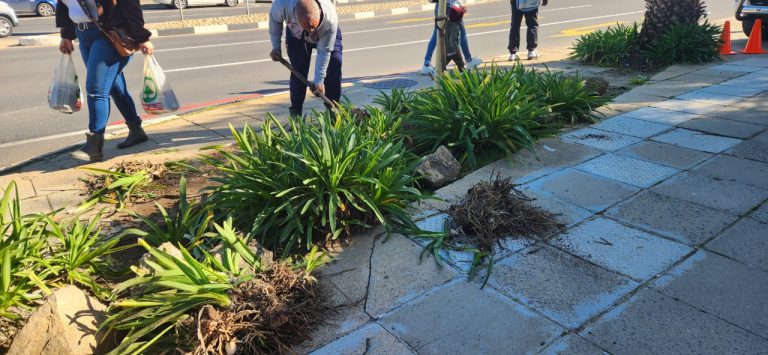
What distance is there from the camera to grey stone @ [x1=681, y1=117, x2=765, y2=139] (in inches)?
208

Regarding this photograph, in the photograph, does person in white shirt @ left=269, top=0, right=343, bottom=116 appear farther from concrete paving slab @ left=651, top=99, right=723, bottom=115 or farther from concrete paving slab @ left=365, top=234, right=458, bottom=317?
concrete paving slab @ left=651, top=99, right=723, bottom=115

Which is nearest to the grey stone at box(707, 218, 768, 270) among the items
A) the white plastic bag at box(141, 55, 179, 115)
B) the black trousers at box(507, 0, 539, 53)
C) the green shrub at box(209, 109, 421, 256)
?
the green shrub at box(209, 109, 421, 256)

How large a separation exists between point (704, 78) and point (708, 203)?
4.59 meters

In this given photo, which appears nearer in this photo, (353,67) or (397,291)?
(397,291)

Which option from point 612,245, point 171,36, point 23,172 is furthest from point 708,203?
point 171,36

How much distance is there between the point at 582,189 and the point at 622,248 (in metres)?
0.92

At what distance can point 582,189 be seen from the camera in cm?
421

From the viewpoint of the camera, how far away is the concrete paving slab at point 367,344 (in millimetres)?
2586

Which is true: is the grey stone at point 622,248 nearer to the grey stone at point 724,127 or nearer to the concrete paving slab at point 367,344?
the concrete paving slab at point 367,344

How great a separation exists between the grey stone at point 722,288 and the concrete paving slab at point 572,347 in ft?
2.11

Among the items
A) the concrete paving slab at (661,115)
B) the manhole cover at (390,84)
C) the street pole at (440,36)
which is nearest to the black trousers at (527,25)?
the manhole cover at (390,84)

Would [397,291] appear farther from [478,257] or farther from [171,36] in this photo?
[171,36]

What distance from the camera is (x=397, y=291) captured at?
3.05 meters

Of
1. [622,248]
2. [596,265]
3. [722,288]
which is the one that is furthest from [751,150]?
[596,265]
